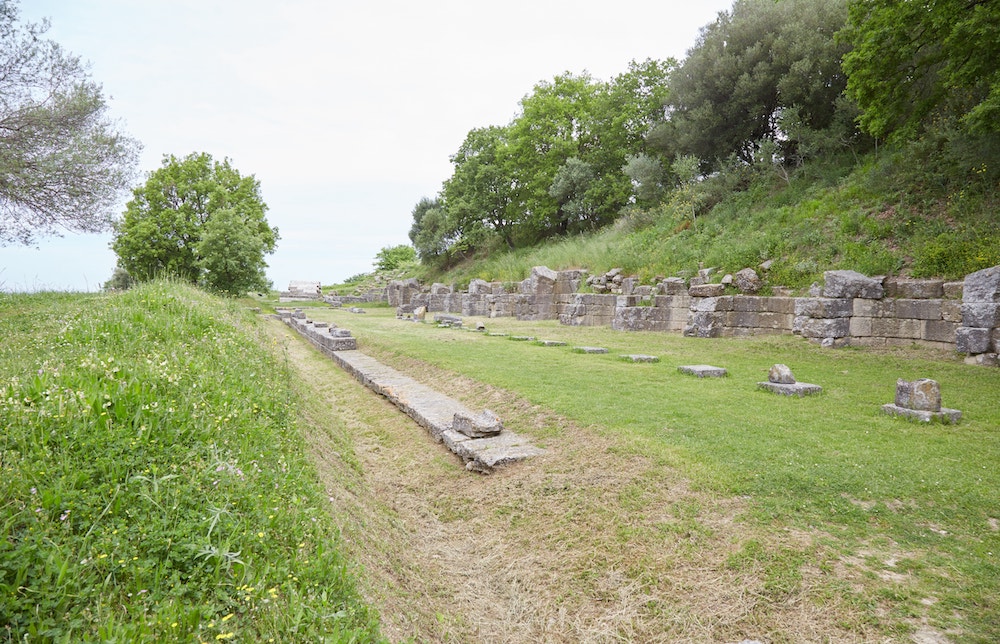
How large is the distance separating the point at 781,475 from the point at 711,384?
349 centimetres

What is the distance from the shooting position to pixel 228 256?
73.5 ft

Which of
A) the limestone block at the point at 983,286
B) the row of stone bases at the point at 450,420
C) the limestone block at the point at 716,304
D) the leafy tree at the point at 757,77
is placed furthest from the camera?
the leafy tree at the point at 757,77

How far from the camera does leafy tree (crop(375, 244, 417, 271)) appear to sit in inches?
2256

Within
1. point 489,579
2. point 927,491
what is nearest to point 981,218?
point 927,491

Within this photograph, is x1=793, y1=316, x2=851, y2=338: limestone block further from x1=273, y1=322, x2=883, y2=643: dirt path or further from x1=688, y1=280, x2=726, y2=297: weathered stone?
x1=273, y1=322, x2=883, y2=643: dirt path

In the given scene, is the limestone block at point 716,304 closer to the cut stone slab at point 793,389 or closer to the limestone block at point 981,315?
the limestone block at point 981,315

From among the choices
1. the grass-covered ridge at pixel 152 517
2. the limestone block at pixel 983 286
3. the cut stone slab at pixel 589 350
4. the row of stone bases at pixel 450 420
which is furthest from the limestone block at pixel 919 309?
the grass-covered ridge at pixel 152 517

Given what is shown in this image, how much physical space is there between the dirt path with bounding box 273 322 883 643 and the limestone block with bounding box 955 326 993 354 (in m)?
8.07

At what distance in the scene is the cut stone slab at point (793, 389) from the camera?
23.0 ft

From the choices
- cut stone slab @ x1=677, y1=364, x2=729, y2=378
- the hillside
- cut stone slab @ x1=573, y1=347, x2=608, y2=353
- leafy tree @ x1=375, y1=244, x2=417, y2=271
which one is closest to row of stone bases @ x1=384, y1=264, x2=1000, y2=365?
the hillside

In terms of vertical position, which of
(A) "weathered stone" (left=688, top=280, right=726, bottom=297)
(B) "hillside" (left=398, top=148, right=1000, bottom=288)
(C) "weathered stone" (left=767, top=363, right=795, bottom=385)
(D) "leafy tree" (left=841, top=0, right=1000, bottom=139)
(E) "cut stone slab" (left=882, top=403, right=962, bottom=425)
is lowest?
(E) "cut stone slab" (left=882, top=403, right=962, bottom=425)

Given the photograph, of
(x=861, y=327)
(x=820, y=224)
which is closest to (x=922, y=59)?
(x=820, y=224)

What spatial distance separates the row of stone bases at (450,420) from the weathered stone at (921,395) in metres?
4.47

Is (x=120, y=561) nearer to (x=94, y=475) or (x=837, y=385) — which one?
(x=94, y=475)
